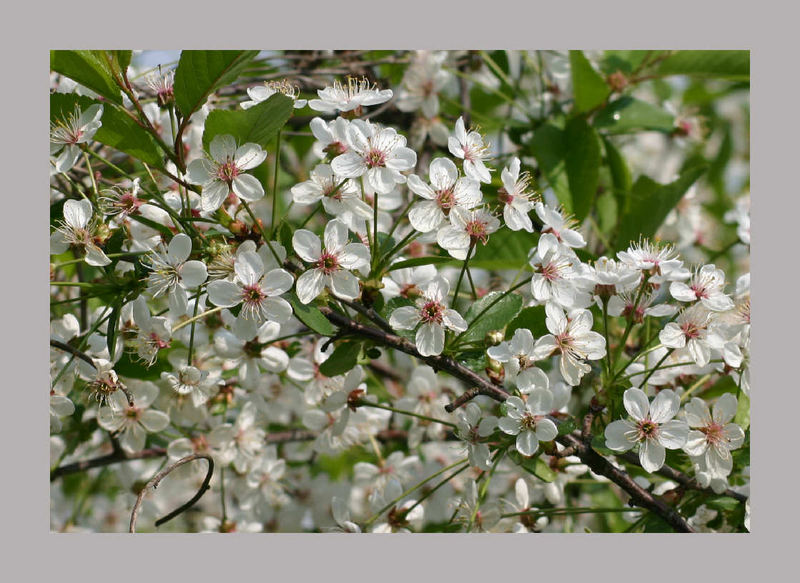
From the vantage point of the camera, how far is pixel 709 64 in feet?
8.26

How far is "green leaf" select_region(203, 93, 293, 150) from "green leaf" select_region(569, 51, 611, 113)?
1171 mm

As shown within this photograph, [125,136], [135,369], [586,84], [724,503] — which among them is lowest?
[724,503]

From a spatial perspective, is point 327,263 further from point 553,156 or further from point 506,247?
point 553,156

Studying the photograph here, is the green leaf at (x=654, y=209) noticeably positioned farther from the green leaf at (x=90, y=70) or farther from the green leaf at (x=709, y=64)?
the green leaf at (x=90, y=70)

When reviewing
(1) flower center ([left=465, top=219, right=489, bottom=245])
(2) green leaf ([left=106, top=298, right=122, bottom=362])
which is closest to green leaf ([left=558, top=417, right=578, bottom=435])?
(1) flower center ([left=465, top=219, right=489, bottom=245])

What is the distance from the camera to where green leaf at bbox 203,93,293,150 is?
1.57m

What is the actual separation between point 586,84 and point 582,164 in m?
0.27

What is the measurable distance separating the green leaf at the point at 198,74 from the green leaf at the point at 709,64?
148cm

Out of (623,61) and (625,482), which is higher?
(623,61)

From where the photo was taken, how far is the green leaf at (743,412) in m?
1.89

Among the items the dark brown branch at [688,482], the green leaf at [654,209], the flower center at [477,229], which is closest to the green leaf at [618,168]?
the green leaf at [654,209]

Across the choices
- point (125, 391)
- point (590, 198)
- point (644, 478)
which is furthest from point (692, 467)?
point (125, 391)

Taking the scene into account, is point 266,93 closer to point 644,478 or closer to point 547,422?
point 547,422

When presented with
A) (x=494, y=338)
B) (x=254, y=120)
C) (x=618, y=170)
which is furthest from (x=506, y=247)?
(x=254, y=120)
